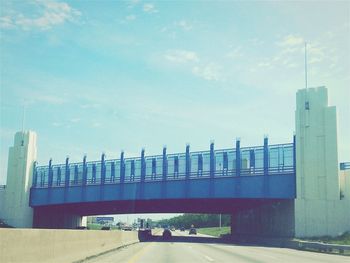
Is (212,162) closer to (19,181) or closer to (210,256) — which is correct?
(210,256)

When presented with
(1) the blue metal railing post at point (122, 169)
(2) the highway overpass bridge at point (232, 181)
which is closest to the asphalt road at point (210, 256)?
(2) the highway overpass bridge at point (232, 181)

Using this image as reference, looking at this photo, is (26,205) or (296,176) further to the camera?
(26,205)

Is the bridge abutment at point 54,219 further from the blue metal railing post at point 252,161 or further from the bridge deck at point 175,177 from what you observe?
the blue metal railing post at point 252,161

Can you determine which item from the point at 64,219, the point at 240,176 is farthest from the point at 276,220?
the point at 64,219

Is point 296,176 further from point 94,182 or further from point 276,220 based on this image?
point 94,182

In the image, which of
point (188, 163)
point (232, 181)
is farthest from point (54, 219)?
point (232, 181)

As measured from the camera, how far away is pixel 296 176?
46.4m

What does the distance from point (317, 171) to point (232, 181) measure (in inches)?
341

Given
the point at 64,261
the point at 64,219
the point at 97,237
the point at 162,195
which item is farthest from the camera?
the point at 64,219

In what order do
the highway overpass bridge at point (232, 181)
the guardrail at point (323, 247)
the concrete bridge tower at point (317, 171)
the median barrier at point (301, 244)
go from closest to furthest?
the guardrail at point (323, 247)
the median barrier at point (301, 244)
the concrete bridge tower at point (317, 171)
the highway overpass bridge at point (232, 181)

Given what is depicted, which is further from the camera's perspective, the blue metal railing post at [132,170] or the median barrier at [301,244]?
the blue metal railing post at [132,170]

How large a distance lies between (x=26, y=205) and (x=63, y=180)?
19.3 feet

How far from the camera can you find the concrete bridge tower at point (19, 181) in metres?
66.1

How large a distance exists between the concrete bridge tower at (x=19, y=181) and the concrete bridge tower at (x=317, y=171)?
121 feet
